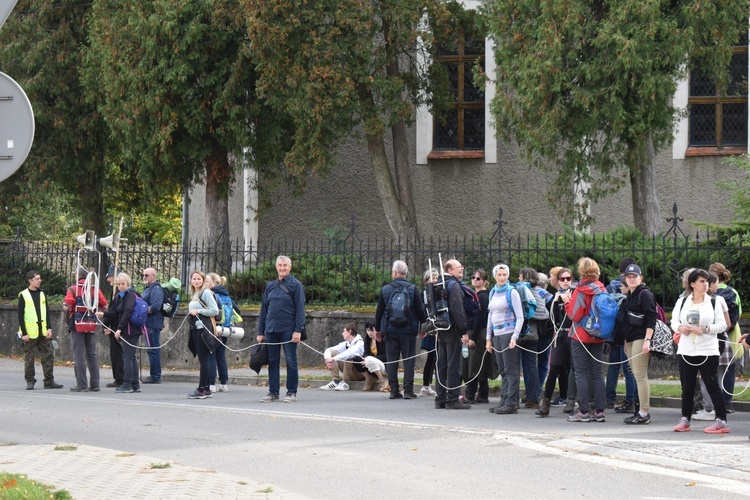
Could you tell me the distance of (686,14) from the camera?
21.2 m

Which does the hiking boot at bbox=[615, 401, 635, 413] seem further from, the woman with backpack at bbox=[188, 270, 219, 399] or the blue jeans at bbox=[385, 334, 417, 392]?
the woman with backpack at bbox=[188, 270, 219, 399]

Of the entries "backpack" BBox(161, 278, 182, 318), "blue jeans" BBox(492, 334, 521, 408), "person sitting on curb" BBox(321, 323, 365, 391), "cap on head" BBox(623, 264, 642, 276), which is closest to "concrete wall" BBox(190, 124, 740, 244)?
"backpack" BBox(161, 278, 182, 318)

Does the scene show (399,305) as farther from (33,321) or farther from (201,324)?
(33,321)

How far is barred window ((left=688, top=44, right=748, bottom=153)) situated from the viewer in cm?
2889

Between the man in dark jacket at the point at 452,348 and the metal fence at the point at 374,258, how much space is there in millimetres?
3015

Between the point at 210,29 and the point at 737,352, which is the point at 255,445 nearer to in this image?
the point at 737,352

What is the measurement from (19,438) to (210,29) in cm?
1441

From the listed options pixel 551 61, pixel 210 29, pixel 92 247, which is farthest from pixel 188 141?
pixel 551 61

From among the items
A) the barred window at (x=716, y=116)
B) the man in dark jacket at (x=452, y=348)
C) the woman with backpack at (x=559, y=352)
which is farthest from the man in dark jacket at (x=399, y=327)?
the barred window at (x=716, y=116)

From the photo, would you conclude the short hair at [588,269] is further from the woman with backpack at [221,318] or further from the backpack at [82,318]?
the backpack at [82,318]

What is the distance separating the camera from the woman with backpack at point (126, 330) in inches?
664

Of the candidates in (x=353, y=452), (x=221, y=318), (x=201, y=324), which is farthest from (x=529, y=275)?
(x=221, y=318)

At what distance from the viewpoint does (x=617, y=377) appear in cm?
1428

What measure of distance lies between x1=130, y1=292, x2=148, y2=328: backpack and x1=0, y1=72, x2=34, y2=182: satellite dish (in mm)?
9880
